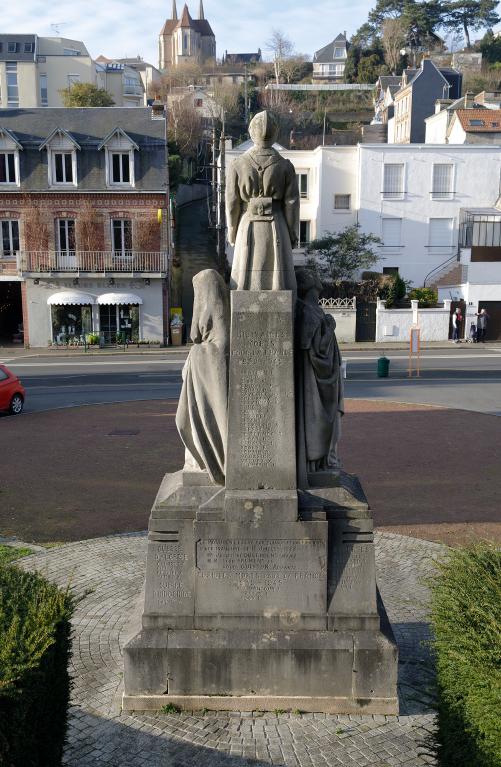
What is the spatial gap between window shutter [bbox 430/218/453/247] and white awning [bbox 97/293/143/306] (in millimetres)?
17171

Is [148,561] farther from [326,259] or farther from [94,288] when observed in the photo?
[326,259]

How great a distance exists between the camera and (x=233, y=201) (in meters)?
5.92

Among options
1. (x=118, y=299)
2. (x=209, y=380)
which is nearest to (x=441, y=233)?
(x=118, y=299)

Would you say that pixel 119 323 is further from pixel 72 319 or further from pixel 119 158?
pixel 119 158

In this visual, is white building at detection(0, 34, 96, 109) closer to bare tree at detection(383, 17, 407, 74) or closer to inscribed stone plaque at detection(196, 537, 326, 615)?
bare tree at detection(383, 17, 407, 74)

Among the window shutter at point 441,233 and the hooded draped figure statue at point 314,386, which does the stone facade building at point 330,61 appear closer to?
the window shutter at point 441,233

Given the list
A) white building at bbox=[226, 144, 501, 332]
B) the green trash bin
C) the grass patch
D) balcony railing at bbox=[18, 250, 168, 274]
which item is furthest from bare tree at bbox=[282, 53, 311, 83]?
the grass patch

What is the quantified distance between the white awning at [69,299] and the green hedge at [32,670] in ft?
97.4

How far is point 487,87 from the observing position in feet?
221

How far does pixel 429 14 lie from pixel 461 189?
52992 millimetres

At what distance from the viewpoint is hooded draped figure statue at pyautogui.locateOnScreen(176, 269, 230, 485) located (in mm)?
6031

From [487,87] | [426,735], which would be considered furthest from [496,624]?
[487,87]

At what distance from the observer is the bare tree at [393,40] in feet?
260

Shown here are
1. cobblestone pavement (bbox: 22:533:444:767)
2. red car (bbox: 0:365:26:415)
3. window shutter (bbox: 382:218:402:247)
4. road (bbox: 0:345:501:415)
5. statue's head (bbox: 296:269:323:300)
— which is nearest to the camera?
cobblestone pavement (bbox: 22:533:444:767)
